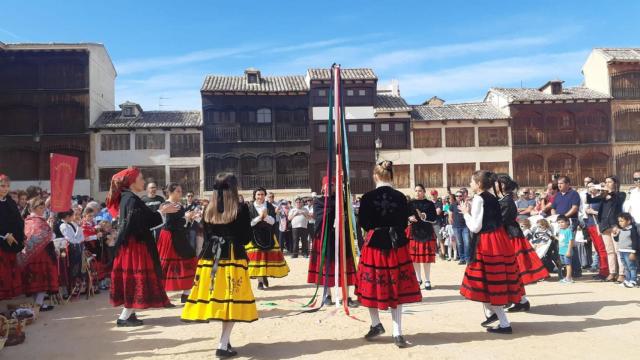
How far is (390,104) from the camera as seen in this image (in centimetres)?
2938

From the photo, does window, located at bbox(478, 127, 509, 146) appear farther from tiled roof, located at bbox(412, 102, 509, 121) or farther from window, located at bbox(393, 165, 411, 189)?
window, located at bbox(393, 165, 411, 189)

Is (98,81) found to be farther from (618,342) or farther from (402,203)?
(618,342)

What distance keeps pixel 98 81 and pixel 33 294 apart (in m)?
24.8

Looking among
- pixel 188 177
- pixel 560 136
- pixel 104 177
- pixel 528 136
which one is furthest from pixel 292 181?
pixel 560 136

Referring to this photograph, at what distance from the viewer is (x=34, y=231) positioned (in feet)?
24.0

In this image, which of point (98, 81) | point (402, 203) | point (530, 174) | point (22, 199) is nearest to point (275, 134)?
point (98, 81)

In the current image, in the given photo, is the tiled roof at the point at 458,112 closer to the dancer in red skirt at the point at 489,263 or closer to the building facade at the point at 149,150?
the building facade at the point at 149,150

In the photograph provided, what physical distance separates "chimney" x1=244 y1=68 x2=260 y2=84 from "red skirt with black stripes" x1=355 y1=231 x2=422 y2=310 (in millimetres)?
25474

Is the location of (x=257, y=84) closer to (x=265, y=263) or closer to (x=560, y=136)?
(x=560, y=136)

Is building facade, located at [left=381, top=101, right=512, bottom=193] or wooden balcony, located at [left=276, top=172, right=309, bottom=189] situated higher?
building facade, located at [left=381, top=101, right=512, bottom=193]

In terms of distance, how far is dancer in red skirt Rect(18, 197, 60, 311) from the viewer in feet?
23.6

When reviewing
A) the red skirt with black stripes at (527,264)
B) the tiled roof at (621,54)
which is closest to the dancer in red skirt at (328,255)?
the red skirt with black stripes at (527,264)

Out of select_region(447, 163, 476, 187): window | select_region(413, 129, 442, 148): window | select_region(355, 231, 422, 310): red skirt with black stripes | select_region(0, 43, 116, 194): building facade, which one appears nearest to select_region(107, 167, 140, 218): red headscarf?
select_region(355, 231, 422, 310): red skirt with black stripes

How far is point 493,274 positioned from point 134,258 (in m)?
4.60
